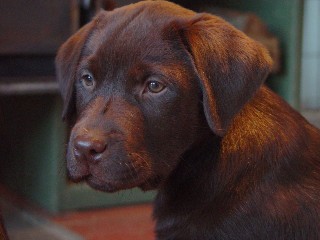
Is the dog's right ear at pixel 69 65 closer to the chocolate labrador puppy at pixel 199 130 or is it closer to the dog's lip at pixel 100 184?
the chocolate labrador puppy at pixel 199 130

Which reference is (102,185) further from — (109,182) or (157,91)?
(157,91)

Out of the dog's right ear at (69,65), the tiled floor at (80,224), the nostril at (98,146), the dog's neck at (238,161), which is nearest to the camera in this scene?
the nostril at (98,146)

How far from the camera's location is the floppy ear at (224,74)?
128cm

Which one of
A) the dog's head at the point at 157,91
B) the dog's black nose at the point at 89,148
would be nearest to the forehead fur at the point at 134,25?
the dog's head at the point at 157,91

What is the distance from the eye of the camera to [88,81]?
1381 millimetres

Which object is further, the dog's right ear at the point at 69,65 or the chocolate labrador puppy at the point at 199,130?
the dog's right ear at the point at 69,65

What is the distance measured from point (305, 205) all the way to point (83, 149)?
0.45 meters

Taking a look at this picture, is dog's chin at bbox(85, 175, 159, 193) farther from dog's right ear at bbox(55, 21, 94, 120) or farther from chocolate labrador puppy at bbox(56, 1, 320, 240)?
dog's right ear at bbox(55, 21, 94, 120)

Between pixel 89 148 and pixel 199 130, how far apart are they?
25 centimetres

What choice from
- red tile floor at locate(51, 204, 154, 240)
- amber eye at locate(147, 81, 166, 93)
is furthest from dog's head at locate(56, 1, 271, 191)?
red tile floor at locate(51, 204, 154, 240)

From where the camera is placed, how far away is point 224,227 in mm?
Answer: 1281

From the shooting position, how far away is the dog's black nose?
3.91 ft

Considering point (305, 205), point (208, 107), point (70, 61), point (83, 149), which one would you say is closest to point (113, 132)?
point (83, 149)

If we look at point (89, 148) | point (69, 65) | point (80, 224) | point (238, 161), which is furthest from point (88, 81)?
point (80, 224)
